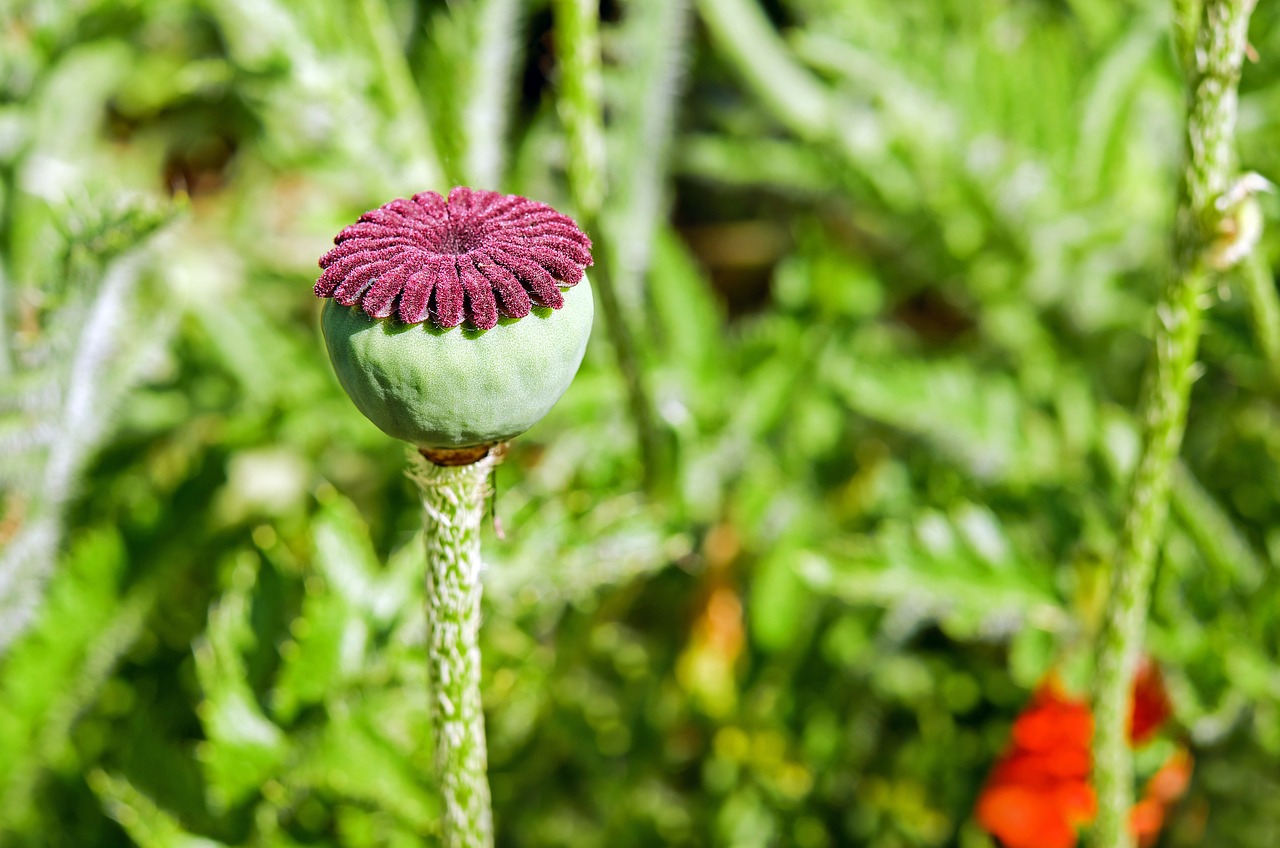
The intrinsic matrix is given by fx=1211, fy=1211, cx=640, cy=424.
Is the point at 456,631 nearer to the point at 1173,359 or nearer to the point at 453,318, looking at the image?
the point at 453,318

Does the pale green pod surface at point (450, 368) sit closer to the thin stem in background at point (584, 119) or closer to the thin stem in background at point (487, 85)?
the thin stem in background at point (584, 119)

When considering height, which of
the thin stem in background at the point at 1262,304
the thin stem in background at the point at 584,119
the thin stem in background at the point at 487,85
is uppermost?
the thin stem in background at the point at 487,85

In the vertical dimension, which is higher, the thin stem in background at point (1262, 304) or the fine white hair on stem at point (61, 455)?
the fine white hair on stem at point (61, 455)

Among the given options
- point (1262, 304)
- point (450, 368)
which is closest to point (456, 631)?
point (450, 368)

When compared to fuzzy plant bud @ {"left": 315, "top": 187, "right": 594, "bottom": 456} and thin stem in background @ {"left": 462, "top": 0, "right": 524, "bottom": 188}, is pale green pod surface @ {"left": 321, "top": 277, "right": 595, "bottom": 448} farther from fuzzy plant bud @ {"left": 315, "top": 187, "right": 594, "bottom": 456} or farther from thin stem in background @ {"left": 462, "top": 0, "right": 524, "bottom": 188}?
thin stem in background @ {"left": 462, "top": 0, "right": 524, "bottom": 188}

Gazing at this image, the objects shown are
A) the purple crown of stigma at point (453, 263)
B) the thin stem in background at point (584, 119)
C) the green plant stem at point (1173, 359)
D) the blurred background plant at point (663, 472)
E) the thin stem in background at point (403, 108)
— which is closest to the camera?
the purple crown of stigma at point (453, 263)

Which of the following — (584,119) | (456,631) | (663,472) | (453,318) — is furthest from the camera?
(663,472)

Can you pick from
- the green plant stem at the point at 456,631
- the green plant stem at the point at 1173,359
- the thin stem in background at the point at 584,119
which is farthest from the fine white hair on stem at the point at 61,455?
the green plant stem at the point at 1173,359

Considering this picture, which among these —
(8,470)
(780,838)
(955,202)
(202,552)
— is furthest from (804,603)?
(8,470)
